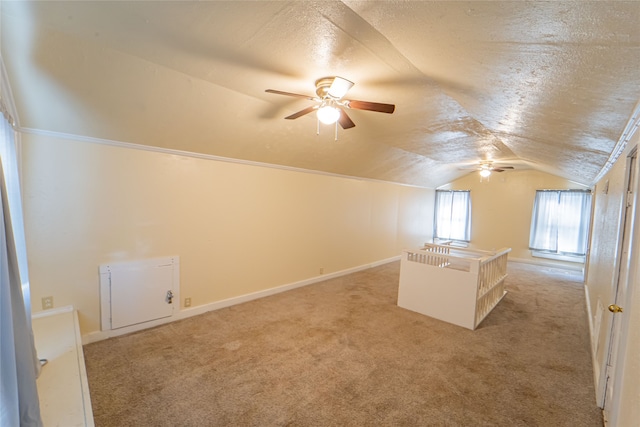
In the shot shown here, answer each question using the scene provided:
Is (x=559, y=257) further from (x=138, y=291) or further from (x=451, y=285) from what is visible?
(x=138, y=291)

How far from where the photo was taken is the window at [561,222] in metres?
6.36

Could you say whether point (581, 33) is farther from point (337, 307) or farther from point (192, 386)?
point (337, 307)

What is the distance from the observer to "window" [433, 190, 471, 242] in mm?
8102

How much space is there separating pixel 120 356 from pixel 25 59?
98.6 inches

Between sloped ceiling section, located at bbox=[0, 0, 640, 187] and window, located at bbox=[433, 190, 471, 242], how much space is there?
501 cm

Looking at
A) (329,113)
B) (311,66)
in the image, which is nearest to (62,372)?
(329,113)

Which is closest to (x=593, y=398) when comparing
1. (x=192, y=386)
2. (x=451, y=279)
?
(x=451, y=279)

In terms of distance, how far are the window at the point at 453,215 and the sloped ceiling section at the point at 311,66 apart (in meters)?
5.01

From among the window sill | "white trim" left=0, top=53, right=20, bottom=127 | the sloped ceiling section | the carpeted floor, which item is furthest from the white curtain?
the window sill

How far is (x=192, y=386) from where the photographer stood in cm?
221

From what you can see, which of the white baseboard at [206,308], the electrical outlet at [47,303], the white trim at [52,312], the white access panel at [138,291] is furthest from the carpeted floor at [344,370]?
the electrical outlet at [47,303]

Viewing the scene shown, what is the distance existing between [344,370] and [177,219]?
8.32 feet

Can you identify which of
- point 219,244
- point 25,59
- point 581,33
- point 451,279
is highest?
point 25,59

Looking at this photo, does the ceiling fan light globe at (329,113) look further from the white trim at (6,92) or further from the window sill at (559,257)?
the window sill at (559,257)
